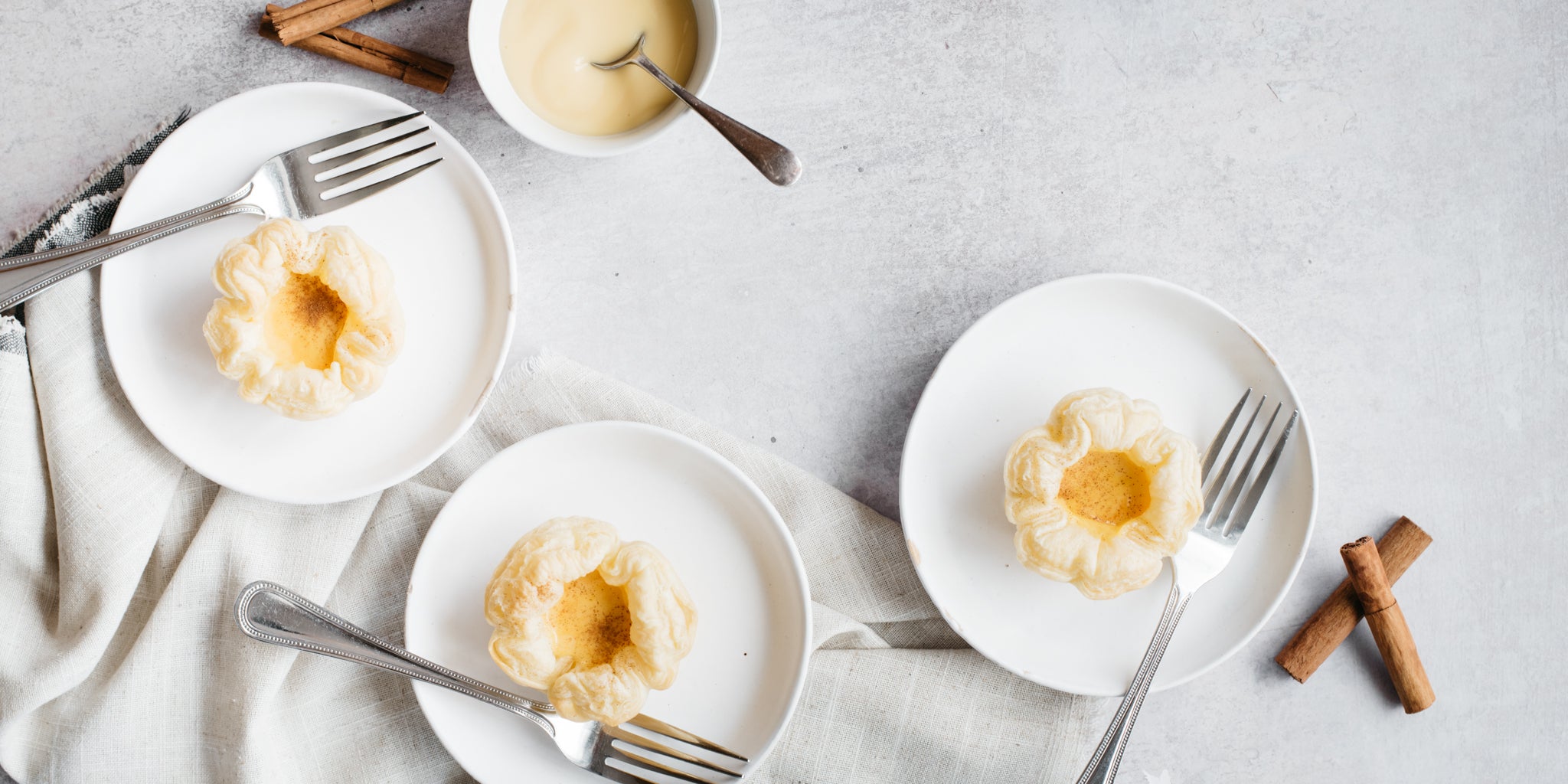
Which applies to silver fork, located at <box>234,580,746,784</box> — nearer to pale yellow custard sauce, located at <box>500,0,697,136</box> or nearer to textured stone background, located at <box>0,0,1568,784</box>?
textured stone background, located at <box>0,0,1568,784</box>

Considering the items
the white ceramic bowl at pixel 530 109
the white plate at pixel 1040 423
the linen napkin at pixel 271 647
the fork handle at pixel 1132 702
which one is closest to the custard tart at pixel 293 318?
the linen napkin at pixel 271 647

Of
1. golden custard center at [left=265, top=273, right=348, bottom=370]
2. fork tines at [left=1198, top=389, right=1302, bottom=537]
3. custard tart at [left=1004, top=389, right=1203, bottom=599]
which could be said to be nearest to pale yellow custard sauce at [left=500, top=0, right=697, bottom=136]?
golden custard center at [left=265, top=273, right=348, bottom=370]

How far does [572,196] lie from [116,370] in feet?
3.56

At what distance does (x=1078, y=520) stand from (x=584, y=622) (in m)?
1.15

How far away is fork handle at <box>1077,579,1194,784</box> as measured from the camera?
213cm

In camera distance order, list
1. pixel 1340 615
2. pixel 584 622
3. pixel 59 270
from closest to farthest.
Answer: pixel 59 270 → pixel 584 622 → pixel 1340 615

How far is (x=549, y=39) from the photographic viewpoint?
2.12 metres

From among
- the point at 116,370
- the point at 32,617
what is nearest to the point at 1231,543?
the point at 116,370

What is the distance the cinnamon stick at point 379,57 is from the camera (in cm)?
226

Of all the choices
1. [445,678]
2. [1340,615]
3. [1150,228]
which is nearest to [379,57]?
[445,678]

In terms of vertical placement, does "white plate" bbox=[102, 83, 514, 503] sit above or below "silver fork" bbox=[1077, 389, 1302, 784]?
above

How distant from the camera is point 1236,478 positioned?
87.9 inches

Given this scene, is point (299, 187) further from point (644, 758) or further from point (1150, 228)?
point (1150, 228)

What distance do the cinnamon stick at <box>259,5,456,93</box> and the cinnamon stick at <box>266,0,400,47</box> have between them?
3 centimetres
